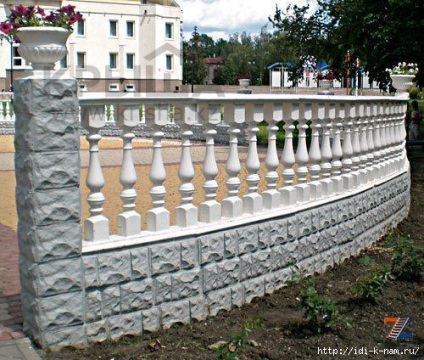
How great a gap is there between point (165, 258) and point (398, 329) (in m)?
1.89

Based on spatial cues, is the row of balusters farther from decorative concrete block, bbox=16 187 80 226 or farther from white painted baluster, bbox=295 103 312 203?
decorative concrete block, bbox=16 187 80 226

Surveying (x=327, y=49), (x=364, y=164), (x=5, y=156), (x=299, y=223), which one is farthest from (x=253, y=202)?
(x=327, y=49)

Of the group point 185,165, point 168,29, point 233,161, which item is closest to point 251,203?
point 233,161

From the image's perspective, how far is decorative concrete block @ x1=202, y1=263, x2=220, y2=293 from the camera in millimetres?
5379

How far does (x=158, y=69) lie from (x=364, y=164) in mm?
55347

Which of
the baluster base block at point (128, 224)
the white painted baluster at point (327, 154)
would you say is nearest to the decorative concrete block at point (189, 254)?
the baluster base block at point (128, 224)

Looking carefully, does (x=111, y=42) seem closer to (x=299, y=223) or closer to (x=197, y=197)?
(x=197, y=197)

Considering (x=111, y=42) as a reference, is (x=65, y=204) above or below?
below

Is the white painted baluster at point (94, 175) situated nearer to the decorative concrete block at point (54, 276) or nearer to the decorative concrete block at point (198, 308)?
the decorative concrete block at point (54, 276)

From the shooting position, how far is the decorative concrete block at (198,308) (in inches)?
210

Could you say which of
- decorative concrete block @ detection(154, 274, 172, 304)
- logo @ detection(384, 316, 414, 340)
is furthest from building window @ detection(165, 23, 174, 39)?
decorative concrete block @ detection(154, 274, 172, 304)

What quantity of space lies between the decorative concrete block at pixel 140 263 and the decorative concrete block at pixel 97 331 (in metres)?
0.36

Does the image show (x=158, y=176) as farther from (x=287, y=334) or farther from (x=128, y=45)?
(x=128, y=45)

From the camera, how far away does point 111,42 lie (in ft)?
192
